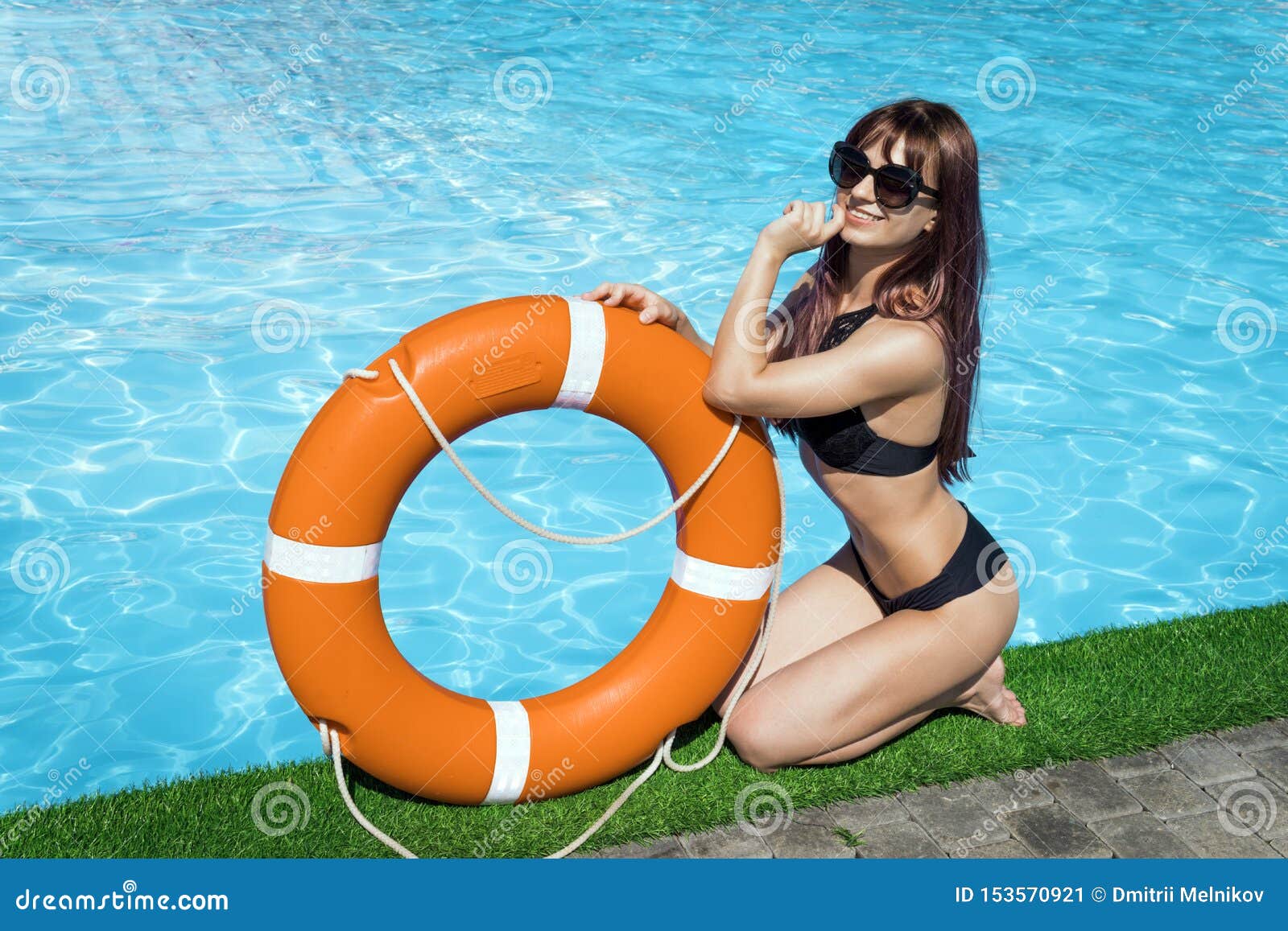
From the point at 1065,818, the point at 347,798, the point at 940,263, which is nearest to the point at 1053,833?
the point at 1065,818

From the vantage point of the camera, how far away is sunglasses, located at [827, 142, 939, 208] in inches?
104

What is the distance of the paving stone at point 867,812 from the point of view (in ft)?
9.32

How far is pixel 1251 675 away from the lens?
11.0 ft

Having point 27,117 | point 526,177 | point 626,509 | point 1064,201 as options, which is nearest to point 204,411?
point 626,509

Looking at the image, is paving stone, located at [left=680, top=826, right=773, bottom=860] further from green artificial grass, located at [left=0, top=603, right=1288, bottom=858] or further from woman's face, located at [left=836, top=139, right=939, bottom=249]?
woman's face, located at [left=836, top=139, right=939, bottom=249]

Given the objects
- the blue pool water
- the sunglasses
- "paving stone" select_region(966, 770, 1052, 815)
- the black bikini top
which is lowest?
the blue pool water

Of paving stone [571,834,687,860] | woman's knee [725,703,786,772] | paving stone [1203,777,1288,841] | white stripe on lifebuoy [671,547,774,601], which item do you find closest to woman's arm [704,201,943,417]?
white stripe on lifebuoy [671,547,774,601]

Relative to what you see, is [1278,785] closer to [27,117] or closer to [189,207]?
[189,207]

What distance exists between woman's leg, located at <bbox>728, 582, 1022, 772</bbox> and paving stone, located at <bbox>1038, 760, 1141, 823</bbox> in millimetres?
311

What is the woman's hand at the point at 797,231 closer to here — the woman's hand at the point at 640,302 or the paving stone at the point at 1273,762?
the woman's hand at the point at 640,302

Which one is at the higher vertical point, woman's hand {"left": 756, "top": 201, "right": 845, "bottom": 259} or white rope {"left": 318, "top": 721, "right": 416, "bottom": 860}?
woman's hand {"left": 756, "top": 201, "right": 845, "bottom": 259}

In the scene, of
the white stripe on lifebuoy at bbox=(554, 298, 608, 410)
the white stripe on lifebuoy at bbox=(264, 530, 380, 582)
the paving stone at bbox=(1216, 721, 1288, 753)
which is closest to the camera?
the white stripe on lifebuoy at bbox=(264, 530, 380, 582)

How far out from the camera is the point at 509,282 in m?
6.52

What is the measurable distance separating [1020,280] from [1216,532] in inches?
87.7
